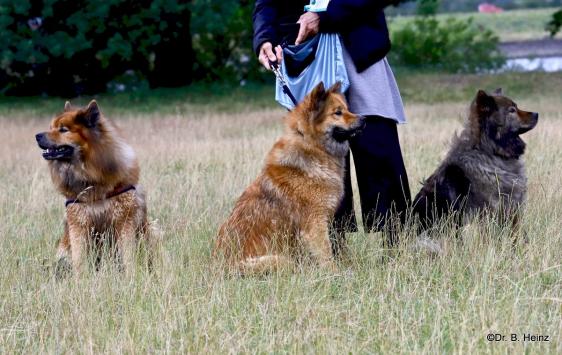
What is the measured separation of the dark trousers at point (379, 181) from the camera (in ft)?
18.5

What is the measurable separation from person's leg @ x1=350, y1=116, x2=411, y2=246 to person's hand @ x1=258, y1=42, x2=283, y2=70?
2.18ft

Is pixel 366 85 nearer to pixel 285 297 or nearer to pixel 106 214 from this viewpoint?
pixel 285 297

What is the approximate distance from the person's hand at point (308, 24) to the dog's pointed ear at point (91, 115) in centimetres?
138

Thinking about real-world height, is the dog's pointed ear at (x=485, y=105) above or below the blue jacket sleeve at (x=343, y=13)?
below

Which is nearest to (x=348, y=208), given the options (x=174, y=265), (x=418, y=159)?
(x=174, y=265)

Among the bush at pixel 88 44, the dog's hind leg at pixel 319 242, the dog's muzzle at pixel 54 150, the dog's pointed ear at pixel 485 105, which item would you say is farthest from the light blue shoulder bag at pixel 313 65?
the bush at pixel 88 44

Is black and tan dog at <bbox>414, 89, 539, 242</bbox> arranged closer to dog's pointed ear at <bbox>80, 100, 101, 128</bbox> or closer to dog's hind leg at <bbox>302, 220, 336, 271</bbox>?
dog's hind leg at <bbox>302, 220, 336, 271</bbox>

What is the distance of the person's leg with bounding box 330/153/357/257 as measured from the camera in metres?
5.70

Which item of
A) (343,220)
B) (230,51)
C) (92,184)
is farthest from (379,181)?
(230,51)

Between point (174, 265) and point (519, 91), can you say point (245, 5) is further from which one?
point (174, 265)

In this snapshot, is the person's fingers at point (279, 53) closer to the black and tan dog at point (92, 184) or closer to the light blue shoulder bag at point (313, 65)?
the light blue shoulder bag at point (313, 65)

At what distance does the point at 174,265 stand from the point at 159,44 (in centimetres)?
Answer: 1518

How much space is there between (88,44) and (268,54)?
507 inches

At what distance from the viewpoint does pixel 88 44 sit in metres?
17.7
